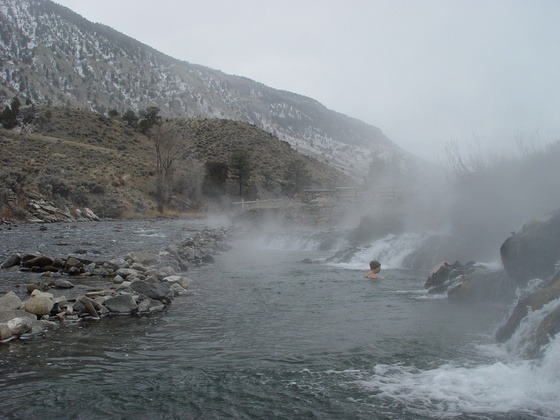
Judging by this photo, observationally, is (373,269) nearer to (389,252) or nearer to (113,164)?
(389,252)

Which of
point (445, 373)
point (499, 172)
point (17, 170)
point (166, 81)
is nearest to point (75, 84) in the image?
point (166, 81)

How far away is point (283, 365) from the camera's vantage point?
232 inches

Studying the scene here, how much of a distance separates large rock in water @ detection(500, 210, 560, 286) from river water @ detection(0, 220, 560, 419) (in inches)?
39.5

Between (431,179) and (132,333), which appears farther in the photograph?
(431,179)

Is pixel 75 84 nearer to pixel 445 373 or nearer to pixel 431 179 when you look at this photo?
pixel 431 179

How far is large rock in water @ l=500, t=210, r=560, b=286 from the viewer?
8.60 metres

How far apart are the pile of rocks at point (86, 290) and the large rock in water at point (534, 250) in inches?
307

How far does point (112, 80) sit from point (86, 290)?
492ft

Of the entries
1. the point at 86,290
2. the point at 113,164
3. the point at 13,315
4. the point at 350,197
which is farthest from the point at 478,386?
the point at 113,164

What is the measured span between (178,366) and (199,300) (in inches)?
168

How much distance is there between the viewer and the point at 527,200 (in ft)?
53.2

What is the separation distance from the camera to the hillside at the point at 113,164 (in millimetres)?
40812

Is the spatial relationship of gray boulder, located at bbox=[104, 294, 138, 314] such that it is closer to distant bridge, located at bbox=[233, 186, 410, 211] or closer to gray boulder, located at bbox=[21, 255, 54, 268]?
gray boulder, located at bbox=[21, 255, 54, 268]

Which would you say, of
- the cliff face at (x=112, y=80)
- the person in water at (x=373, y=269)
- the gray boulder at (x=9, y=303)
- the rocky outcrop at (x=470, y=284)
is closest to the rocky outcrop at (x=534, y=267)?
the rocky outcrop at (x=470, y=284)
